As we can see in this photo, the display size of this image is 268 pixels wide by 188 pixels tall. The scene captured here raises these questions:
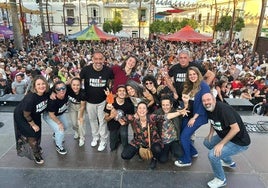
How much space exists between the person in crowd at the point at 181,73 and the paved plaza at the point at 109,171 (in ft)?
4.03

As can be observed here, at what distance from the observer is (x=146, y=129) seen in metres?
3.64

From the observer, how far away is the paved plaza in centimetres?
342

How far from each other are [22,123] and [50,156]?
906 millimetres

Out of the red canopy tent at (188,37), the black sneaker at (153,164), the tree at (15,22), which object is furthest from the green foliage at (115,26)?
the black sneaker at (153,164)

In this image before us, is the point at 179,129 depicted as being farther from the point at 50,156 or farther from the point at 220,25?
the point at 220,25

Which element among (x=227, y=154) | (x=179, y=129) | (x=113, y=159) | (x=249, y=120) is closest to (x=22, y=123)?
(x=113, y=159)

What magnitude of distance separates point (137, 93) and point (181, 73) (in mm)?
832

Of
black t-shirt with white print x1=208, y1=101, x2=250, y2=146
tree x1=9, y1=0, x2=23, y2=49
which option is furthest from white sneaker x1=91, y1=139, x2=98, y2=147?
tree x1=9, y1=0, x2=23, y2=49

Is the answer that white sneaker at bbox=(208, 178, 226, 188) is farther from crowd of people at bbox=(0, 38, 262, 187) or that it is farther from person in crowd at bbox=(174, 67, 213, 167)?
person in crowd at bbox=(174, 67, 213, 167)

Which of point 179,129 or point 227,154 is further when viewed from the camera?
point 179,129

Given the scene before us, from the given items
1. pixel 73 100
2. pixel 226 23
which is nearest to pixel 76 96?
pixel 73 100

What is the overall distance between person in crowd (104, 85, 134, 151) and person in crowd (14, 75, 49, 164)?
105cm

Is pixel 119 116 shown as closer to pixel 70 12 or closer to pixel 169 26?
pixel 169 26

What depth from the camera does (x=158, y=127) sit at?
3723 millimetres
